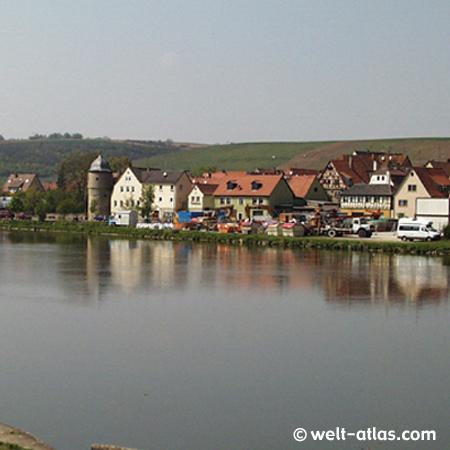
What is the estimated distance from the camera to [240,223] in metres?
50.6

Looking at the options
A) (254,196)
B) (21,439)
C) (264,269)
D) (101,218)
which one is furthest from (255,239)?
(21,439)

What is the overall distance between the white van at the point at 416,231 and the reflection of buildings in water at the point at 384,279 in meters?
4.63

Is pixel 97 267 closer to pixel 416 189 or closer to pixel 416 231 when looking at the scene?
pixel 416 231

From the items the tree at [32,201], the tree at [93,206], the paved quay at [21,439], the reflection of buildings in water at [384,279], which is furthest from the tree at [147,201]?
the paved quay at [21,439]

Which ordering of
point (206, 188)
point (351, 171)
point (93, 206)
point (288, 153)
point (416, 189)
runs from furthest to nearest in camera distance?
point (288, 153), point (351, 171), point (93, 206), point (206, 188), point (416, 189)

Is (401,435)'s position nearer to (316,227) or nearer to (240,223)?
(316,227)

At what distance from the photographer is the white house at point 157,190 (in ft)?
210

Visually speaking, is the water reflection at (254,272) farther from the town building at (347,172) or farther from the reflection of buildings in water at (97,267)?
the town building at (347,172)

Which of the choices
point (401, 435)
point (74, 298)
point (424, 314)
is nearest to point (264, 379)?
point (401, 435)

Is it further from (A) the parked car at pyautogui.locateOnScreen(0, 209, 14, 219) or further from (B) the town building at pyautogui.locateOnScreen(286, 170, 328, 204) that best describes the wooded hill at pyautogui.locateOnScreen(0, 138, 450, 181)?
(B) the town building at pyautogui.locateOnScreen(286, 170, 328, 204)

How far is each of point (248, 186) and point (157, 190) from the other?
31.7 feet

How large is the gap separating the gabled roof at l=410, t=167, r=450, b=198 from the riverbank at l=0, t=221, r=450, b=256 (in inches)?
337

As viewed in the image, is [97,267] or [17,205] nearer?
[97,267]

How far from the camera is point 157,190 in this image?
2571 inches
